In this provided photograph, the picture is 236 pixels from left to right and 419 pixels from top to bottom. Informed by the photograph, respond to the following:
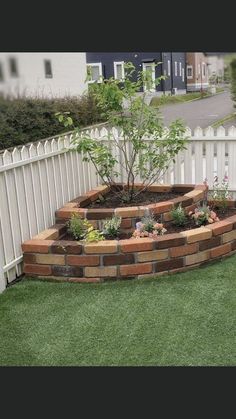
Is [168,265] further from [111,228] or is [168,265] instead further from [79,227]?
[79,227]

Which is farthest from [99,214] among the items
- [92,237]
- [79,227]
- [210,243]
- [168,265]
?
[210,243]

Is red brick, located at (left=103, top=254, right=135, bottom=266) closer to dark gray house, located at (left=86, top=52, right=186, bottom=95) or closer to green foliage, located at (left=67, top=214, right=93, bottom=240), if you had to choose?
green foliage, located at (left=67, top=214, right=93, bottom=240)

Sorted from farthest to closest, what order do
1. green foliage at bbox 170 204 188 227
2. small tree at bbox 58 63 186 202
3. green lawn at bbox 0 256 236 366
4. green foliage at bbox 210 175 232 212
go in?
green foliage at bbox 210 175 232 212 < small tree at bbox 58 63 186 202 < green foliage at bbox 170 204 188 227 < green lawn at bbox 0 256 236 366

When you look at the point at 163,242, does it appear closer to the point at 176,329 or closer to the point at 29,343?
the point at 176,329

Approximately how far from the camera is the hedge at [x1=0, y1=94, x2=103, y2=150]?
24.0 feet

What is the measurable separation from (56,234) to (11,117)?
305 cm

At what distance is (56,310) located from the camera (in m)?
3.69

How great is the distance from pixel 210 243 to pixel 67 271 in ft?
4.79

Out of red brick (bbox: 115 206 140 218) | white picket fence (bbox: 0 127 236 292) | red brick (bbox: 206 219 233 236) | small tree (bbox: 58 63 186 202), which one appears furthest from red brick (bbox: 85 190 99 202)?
red brick (bbox: 206 219 233 236)

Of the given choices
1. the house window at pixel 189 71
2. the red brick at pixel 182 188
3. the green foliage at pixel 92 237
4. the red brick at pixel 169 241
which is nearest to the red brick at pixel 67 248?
the green foliage at pixel 92 237

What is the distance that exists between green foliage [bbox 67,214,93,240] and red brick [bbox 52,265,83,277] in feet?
1.40

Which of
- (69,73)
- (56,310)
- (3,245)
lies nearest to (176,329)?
(56,310)

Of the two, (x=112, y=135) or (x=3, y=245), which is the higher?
(x=112, y=135)

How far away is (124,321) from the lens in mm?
3449
